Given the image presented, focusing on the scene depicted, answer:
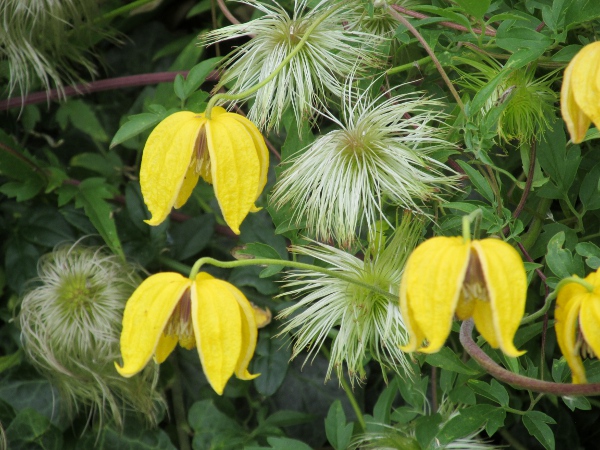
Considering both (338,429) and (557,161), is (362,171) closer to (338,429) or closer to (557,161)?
(557,161)

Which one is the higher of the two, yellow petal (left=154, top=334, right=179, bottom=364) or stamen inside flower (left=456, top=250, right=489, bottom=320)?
stamen inside flower (left=456, top=250, right=489, bottom=320)

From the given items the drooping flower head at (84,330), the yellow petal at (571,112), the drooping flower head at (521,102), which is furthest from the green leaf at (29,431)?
the yellow petal at (571,112)

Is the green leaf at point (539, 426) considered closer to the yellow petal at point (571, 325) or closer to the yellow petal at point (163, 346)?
the yellow petal at point (571, 325)

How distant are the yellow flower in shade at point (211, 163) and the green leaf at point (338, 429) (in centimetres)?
50

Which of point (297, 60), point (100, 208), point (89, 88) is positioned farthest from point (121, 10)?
point (297, 60)

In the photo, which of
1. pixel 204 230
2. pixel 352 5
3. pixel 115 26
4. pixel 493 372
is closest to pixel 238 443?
pixel 204 230

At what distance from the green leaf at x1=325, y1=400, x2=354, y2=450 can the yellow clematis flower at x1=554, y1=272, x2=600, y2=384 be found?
0.52m

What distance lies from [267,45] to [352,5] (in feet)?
0.51

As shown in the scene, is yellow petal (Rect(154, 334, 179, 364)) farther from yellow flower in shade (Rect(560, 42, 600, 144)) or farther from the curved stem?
yellow flower in shade (Rect(560, 42, 600, 144))

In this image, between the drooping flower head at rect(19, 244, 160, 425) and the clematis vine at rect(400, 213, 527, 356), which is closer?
the clematis vine at rect(400, 213, 527, 356)

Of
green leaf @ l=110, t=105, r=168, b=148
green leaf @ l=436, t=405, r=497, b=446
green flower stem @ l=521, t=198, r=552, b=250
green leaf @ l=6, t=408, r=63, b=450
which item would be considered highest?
green leaf @ l=110, t=105, r=168, b=148

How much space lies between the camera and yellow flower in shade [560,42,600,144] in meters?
0.77

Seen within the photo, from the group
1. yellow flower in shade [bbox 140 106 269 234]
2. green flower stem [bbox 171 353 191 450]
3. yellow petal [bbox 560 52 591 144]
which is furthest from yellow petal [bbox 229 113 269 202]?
green flower stem [bbox 171 353 191 450]

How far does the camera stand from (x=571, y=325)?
2.52 ft
